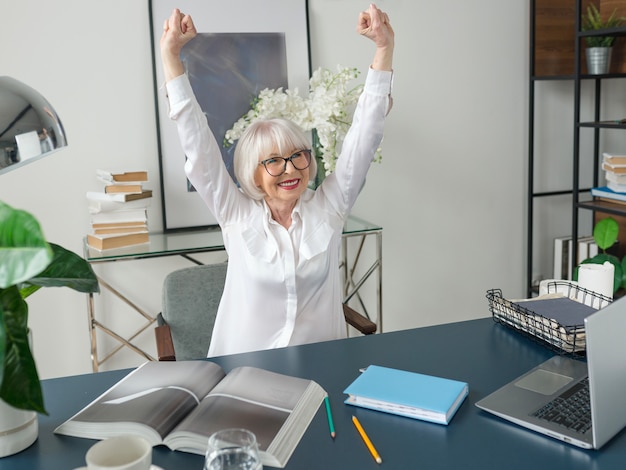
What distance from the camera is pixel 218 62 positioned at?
2.95 m

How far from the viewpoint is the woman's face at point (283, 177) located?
2.13 m

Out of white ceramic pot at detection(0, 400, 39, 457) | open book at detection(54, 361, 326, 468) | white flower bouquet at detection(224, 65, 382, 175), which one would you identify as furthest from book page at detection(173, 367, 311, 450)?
white flower bouquet at detection(224, 65, 382, 175)

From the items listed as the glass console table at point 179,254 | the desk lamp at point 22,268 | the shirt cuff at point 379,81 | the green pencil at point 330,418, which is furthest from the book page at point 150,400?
the glass console table at point 179,254

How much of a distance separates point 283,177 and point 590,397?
3.88 feet

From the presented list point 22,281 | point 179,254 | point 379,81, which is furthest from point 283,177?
point 22,281

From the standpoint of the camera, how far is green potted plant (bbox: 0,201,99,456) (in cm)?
83

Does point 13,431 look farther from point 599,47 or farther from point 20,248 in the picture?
point 599,47

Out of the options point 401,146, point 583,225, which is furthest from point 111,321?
point 583,225

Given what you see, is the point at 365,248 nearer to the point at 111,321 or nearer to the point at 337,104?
the point at 337,104

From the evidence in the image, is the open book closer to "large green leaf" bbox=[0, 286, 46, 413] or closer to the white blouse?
"large green leaf" bbox=[0, 286, 46, 413]

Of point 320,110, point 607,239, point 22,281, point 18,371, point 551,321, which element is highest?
point 320,110

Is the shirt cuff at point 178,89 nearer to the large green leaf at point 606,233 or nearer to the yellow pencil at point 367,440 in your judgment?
the yellow pencil at point 367,440

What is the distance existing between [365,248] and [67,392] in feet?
6.75

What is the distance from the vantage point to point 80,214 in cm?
289
